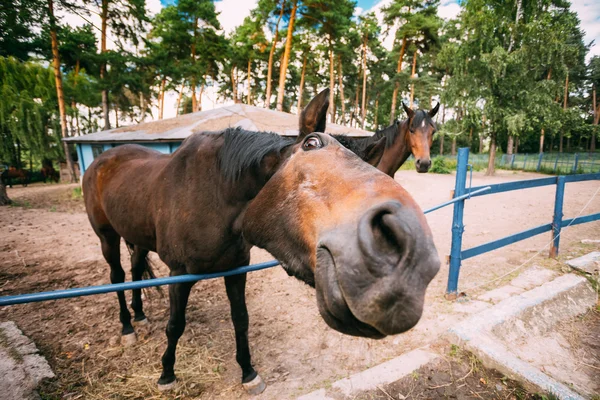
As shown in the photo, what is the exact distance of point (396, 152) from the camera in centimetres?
501

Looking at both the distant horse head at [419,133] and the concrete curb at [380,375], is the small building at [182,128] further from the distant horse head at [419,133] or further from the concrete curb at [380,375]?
the concrete curb at [380,375]

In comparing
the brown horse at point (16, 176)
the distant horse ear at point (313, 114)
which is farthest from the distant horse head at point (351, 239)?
the brown horse at point (16, 176)

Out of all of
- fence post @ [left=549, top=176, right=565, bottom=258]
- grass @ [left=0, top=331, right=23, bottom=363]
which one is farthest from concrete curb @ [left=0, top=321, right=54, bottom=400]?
fence post @ [left=549, top=176, right=565, bottom=258]

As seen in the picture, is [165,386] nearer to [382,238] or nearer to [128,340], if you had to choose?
[128,340]

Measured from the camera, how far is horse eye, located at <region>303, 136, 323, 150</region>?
4.83ft

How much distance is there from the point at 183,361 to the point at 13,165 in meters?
32.1

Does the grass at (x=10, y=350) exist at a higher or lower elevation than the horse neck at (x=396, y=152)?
lower

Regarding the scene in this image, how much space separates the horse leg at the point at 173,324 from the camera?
238cm

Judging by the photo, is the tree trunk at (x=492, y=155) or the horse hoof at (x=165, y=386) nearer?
the horse hoof at (x=165, y=386)

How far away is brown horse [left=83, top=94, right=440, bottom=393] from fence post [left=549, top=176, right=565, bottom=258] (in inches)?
203

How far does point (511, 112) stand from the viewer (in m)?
19.5

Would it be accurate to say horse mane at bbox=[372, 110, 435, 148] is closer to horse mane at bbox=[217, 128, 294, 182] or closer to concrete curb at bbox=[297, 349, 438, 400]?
concrete curb at bbox=[297, 349, 438, 400]

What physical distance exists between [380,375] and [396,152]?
382 cm

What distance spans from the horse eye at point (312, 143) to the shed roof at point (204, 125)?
11.4m
